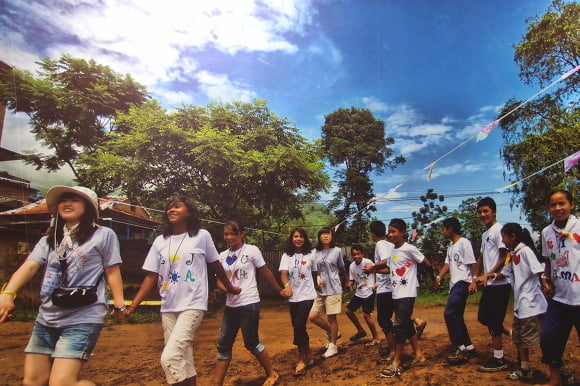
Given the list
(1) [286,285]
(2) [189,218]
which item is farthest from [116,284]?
(1) [286,285]

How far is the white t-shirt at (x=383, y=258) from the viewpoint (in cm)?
400

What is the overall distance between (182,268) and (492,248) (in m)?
2.92

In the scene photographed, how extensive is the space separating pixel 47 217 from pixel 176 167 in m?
3.18

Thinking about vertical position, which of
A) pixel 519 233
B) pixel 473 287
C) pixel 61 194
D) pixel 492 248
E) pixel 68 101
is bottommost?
pixel 473 287

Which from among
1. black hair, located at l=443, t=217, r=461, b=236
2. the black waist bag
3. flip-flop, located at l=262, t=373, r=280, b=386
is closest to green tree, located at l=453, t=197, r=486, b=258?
black hair, located at l=443, t=217, r=461, b=236

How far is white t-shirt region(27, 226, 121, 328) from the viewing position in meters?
1.94

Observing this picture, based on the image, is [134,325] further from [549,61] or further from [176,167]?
[549,61]

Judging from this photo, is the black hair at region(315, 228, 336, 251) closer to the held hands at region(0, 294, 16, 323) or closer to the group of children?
the group of children

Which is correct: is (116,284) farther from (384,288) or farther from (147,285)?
(384,288)

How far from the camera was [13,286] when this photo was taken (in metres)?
1.95

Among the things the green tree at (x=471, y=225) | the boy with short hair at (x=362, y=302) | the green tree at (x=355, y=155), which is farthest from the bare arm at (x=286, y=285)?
the green tree at (x=471, y=225)

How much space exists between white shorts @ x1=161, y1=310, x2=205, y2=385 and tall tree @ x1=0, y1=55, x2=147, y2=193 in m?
4.24

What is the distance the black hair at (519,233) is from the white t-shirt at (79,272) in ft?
10.6

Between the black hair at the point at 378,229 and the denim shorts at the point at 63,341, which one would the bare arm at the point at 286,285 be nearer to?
the black hair at the point at 378,229
